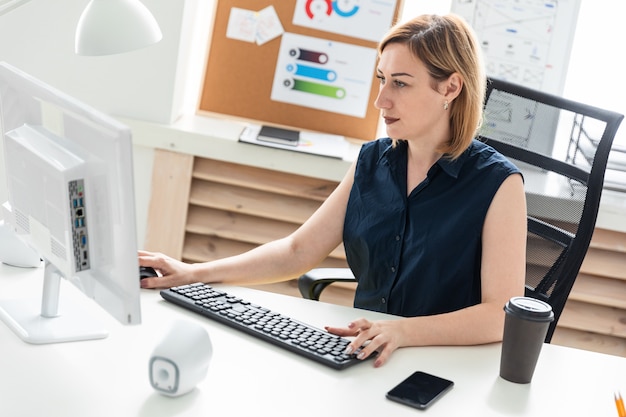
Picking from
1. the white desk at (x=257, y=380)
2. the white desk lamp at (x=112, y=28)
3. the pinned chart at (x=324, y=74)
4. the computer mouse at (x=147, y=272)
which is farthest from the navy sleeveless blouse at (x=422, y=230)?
the pinned chart at (x=324, y=74)

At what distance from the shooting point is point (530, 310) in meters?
1.58

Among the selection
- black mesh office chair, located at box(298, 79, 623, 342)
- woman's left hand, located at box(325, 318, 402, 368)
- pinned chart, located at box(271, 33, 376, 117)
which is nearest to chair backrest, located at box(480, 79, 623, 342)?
black mesh office chair, located at box(298, 79, 623, 342)

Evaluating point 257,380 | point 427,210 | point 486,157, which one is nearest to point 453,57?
point 486,157

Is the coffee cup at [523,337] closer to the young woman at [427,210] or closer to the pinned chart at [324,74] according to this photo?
the young woman at [427,210]

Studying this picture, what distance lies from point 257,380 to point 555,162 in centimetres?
102

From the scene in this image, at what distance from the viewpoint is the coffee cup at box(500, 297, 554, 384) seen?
1583 mm

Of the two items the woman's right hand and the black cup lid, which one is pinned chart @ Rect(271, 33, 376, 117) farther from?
the black cup lid

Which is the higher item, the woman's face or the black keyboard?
the woman's face

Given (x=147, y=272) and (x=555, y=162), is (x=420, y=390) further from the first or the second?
(x=555, y=162)

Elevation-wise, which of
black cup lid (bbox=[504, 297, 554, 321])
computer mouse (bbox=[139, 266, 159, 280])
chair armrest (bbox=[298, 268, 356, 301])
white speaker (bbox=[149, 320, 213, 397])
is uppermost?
black cup lid (bbox=[504, 297, 554, 321])

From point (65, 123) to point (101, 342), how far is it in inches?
15.6

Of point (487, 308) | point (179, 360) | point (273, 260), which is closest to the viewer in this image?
point (179, 360)

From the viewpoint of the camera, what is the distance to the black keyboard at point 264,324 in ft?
5.24

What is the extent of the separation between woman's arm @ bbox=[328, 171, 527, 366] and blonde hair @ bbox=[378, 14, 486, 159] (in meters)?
0.18
